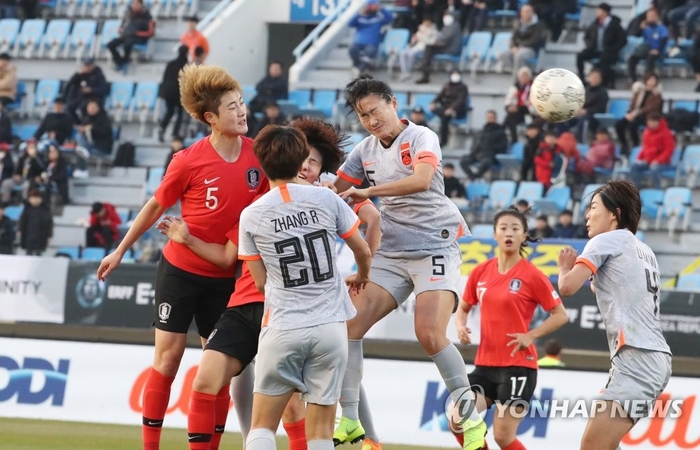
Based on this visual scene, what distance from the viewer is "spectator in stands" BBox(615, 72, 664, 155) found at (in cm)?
1864

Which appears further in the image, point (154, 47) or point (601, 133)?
point (154, 47)

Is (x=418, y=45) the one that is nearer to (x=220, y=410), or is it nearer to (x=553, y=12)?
(x=553, y=12)

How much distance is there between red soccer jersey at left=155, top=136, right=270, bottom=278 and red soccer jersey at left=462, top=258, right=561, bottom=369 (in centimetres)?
214

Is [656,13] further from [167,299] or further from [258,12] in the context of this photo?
[167,299]

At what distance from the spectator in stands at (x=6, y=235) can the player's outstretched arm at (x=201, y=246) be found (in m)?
13.4

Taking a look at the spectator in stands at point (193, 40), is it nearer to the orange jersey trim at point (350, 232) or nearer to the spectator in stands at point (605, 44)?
the spectator in stands at point (605, 44)

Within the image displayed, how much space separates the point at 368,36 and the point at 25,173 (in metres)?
6.51

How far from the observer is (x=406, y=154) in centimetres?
797

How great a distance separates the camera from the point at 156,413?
25.5ft

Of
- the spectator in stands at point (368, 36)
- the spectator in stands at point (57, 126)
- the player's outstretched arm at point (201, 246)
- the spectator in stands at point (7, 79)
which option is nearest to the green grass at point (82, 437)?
the player's outstretched arm at point (201, 246)

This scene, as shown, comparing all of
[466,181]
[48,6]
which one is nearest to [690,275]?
[466,181]

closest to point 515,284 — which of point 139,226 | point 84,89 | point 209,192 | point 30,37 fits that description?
point 209,192

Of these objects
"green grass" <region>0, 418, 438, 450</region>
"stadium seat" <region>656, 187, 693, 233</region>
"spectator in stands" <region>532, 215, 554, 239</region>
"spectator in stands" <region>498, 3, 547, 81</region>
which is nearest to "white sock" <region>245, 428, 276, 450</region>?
"green grass" <region>0, 418, 438, 450</region>

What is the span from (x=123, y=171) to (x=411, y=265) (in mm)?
15238
